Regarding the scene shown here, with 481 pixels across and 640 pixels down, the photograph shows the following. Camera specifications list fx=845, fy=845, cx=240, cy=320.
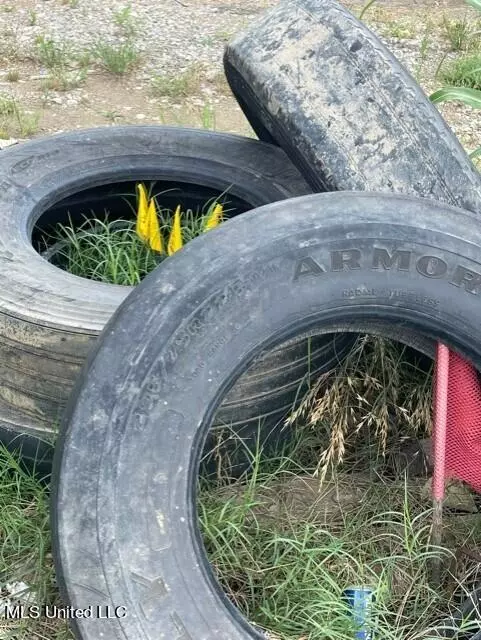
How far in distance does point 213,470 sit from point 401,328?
27.2 inches

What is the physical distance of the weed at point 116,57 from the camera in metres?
5.39

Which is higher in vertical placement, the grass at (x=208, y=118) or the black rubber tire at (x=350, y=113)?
the black rubber tire at (x=350, y=113)

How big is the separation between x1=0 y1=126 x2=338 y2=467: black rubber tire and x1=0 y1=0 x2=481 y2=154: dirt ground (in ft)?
4.17

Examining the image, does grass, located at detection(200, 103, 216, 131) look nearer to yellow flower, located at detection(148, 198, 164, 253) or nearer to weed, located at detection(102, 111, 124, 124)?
weed, located at detection(102, 111, 124, 124)

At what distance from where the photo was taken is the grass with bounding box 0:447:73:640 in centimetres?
203

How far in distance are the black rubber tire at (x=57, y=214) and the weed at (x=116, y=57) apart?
230cm

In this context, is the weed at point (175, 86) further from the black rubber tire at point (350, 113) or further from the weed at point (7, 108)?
the black rubber tire at point (350, 113)

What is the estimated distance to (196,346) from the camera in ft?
6.38

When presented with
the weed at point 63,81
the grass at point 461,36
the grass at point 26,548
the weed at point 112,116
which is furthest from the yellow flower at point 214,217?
the grass at point 461,36

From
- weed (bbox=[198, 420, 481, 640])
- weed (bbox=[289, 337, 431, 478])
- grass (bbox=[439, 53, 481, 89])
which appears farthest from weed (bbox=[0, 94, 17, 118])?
weed (bbox=[198, 420, 481, 640])

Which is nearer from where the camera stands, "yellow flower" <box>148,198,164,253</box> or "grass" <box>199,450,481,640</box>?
"grass" <box>199,450,481,640</box>

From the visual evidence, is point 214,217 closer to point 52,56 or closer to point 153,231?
point 153,231

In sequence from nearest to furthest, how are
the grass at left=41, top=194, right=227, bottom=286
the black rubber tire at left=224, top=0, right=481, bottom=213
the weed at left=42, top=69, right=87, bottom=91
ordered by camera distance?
1. the black rubber tire at left=224, top=0, right=481, bottom=213
2. the grass at left=41, top=194, right=227, bottom=286
3. the weed at left=42, top=69, right=87, bottom=91

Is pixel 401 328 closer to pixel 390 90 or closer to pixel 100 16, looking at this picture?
pixel 390 90
